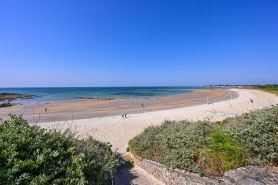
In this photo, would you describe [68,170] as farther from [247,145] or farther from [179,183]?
[247,145]

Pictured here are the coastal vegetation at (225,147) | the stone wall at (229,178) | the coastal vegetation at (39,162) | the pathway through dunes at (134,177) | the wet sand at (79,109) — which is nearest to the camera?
the coastal vegetation at (39,162)

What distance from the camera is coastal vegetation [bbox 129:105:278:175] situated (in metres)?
5.51

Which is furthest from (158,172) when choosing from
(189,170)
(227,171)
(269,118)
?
(269,118)

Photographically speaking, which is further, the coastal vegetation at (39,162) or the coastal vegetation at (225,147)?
the coastal vegetation at (225,147)

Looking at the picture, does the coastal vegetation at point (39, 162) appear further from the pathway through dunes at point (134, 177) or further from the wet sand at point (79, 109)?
the wet sand at point (79, 109)

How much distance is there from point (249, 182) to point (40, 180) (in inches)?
143

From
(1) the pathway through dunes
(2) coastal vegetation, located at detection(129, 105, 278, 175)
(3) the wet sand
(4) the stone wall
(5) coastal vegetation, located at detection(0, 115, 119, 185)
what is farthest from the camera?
(3) the wet sand

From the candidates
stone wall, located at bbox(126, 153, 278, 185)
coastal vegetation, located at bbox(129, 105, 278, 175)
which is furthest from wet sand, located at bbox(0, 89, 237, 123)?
stone wall, located at bbox(126, 153, 278, 185)

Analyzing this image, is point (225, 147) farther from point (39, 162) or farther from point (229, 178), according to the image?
point (39, 162)

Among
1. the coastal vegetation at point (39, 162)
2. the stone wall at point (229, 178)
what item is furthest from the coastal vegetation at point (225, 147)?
the coastal vegetation at point (39, 162)

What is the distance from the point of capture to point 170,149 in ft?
21.8

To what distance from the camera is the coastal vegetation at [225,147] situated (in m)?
5.51

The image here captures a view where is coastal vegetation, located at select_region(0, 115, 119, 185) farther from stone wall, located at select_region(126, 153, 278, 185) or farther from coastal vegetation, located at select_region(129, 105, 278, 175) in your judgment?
coastal vegetation, located at select_region(129, 105, 278, 175)

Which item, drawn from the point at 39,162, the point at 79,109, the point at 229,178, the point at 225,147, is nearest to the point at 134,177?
the point at 225,147
